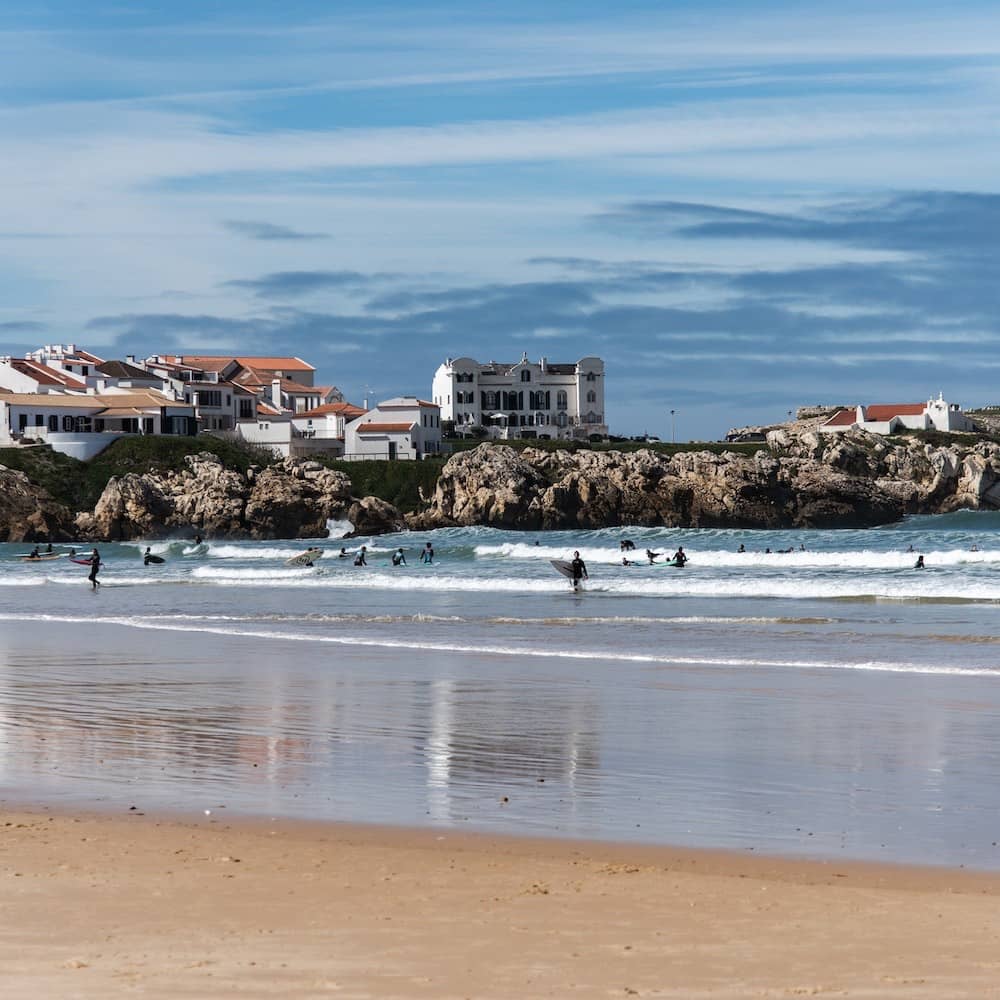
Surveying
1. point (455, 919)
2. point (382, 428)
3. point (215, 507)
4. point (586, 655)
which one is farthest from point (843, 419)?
point (455, 919)

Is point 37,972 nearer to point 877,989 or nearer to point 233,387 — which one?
point 877,989

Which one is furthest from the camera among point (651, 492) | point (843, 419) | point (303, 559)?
point (843, 419)

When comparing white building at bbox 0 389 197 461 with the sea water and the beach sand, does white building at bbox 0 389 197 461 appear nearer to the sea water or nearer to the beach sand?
the sea water

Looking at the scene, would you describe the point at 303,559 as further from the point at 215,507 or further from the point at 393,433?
the point at 393,433

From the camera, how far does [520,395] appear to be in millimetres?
143750

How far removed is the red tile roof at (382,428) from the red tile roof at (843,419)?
4505cm

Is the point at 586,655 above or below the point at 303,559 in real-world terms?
below

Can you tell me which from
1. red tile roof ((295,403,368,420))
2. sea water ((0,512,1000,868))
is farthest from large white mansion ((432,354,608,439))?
sea water ((0,512,1000,868))

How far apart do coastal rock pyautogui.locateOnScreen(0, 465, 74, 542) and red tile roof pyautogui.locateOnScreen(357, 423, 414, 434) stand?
29.4m

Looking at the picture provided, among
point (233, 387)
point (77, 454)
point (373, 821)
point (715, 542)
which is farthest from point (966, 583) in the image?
point (233, 387)

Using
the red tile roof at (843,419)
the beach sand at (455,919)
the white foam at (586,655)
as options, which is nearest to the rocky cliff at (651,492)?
the red tile roof at (843,419)

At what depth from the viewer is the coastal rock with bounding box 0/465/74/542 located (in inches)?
3526

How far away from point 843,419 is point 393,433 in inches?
1911

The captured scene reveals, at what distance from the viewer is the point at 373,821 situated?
10.4 m
